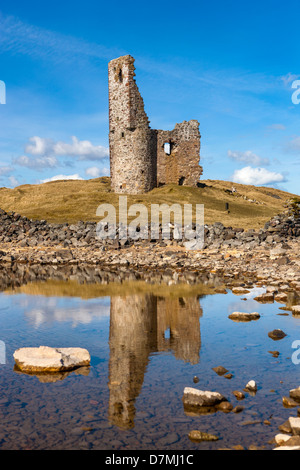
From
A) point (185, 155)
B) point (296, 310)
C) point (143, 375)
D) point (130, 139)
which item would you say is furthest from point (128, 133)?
point (143, 375)

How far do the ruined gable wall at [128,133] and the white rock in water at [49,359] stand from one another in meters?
30.6

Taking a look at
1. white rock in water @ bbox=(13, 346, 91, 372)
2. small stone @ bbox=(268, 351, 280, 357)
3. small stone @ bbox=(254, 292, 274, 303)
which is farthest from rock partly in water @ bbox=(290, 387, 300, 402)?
small stone @ bbox=(254, 292, 274, 303)

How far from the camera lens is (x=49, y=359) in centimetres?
596

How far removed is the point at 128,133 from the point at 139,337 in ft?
99.4

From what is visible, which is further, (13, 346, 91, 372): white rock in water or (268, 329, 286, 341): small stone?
(268, 329, 286, 341): small stone

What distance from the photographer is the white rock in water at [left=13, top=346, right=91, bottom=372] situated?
5.88m

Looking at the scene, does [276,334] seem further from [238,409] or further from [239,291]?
[239,291]

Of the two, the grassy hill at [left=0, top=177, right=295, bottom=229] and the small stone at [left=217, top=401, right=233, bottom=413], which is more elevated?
the grassy hill at [left=0, top=177, right=295, bottom=229]

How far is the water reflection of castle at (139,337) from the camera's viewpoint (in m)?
5.14

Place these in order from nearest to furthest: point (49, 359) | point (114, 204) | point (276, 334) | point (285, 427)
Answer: point (285, 427) < point (49, 359) < point (276, 334) < point (114, 204)

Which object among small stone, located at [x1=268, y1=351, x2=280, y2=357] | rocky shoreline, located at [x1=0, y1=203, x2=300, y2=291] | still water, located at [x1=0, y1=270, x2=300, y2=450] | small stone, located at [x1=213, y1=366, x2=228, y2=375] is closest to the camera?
still water, located at [x1=0, y1=270, x2=300, y2=450]

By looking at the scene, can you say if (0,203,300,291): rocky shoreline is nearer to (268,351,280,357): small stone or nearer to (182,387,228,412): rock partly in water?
(268,351,280,357): small stone

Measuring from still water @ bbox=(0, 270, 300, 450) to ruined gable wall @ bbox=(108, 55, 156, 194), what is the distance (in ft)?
88.1

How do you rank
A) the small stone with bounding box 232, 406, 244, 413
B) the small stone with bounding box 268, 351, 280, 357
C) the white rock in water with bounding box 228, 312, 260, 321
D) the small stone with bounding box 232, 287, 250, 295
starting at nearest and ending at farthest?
the small stone with bounding box 232, 406, 244, 413 → the small stone with bounding box 268, 351, 280, 357 → the white rock in water with bounding box 228, 312, 260, 321 → the small stone with bounding box 232, 287, 250, 295
